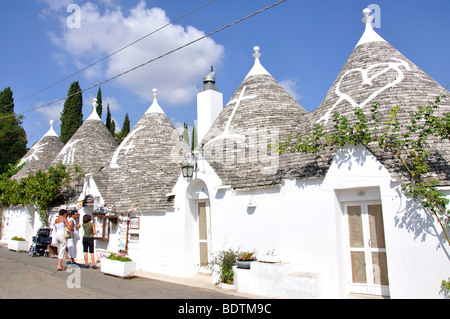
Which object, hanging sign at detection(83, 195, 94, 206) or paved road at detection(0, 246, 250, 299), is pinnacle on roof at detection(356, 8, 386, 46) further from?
hanging sign at detection(83, 195, 94, 206)

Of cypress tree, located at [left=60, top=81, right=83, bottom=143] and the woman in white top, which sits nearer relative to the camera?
the woman in white top

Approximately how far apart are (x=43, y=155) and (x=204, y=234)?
16.4 m

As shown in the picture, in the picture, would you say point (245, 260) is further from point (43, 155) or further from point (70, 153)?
point (43, 155)

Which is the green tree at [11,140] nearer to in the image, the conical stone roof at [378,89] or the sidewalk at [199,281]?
the sidewalk at [199,281]

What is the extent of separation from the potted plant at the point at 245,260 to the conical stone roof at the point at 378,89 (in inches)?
90.7

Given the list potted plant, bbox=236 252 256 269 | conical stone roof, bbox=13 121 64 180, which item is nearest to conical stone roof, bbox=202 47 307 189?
potted plant, bbox=236 252 256 269

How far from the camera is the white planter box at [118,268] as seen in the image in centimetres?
931

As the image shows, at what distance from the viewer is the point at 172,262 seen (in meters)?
10.4

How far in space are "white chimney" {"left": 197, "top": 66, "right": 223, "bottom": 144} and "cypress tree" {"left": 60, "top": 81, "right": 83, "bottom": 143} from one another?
21.6m

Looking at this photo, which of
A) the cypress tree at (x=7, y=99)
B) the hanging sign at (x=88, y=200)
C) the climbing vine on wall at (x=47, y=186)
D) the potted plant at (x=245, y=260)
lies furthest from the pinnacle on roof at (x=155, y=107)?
the cypress tree at (x=7, y=99)

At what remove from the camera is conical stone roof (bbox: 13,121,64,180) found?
21.1m

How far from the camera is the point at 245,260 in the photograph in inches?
318

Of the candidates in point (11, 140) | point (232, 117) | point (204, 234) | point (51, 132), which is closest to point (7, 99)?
point (11, 140)
